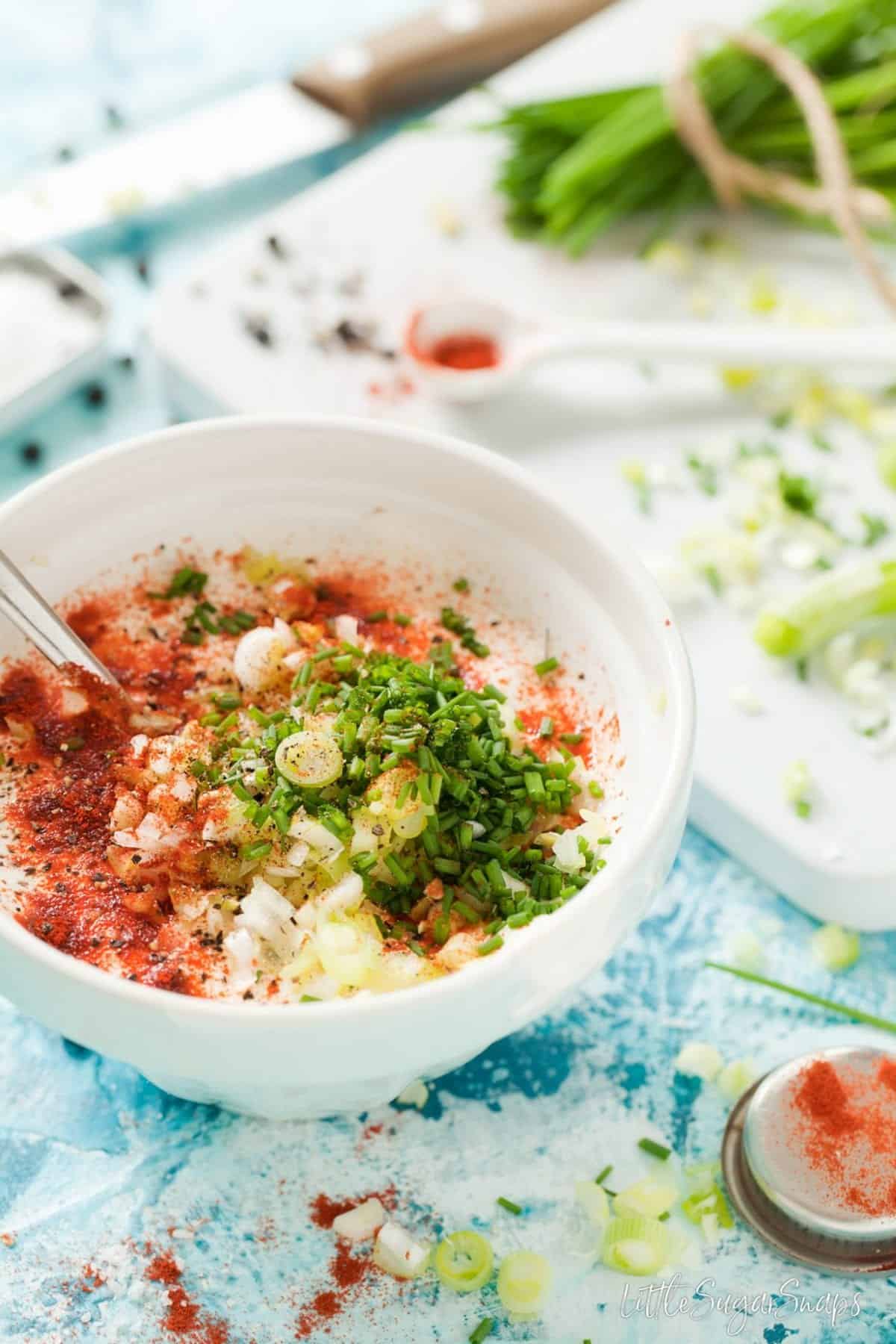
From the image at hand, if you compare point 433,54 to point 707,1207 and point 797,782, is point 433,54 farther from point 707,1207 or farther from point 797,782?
point 707,1207

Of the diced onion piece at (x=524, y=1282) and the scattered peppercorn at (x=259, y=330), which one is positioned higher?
the scattered peppercorn at (x=259, y=330)

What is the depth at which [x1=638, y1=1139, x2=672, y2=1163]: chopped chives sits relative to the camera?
164 cm

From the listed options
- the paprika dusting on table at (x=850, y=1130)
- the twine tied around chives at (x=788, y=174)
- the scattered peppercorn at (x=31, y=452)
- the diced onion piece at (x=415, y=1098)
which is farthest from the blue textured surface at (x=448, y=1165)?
the twine tied around chives at (x=788, y=174)

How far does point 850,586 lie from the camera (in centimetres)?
210

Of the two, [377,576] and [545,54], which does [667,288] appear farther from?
[377,576]

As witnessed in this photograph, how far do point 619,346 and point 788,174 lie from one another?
742 millimetres

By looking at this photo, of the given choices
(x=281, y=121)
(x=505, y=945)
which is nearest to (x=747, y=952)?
(x=505, y=945)

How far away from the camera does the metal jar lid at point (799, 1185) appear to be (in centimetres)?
151

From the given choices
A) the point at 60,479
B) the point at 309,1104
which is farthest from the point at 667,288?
the point at 309,1104

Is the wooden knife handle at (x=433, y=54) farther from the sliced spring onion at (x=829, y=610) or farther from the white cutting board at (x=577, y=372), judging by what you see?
the sliced spring onion at (x=829, y=610)

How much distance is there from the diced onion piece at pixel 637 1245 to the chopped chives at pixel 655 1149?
0.08m

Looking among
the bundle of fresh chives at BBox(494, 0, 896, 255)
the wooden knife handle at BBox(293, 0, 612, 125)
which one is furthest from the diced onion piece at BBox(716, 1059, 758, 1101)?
the wooden knife handle at BBox(293, 0, 612, 125)

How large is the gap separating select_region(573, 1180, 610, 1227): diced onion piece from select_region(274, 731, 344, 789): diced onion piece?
57 centimetres

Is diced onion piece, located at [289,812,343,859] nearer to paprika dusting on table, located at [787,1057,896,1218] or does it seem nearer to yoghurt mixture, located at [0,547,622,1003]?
yoghurt mixture, located at [0,547,622,1003]
